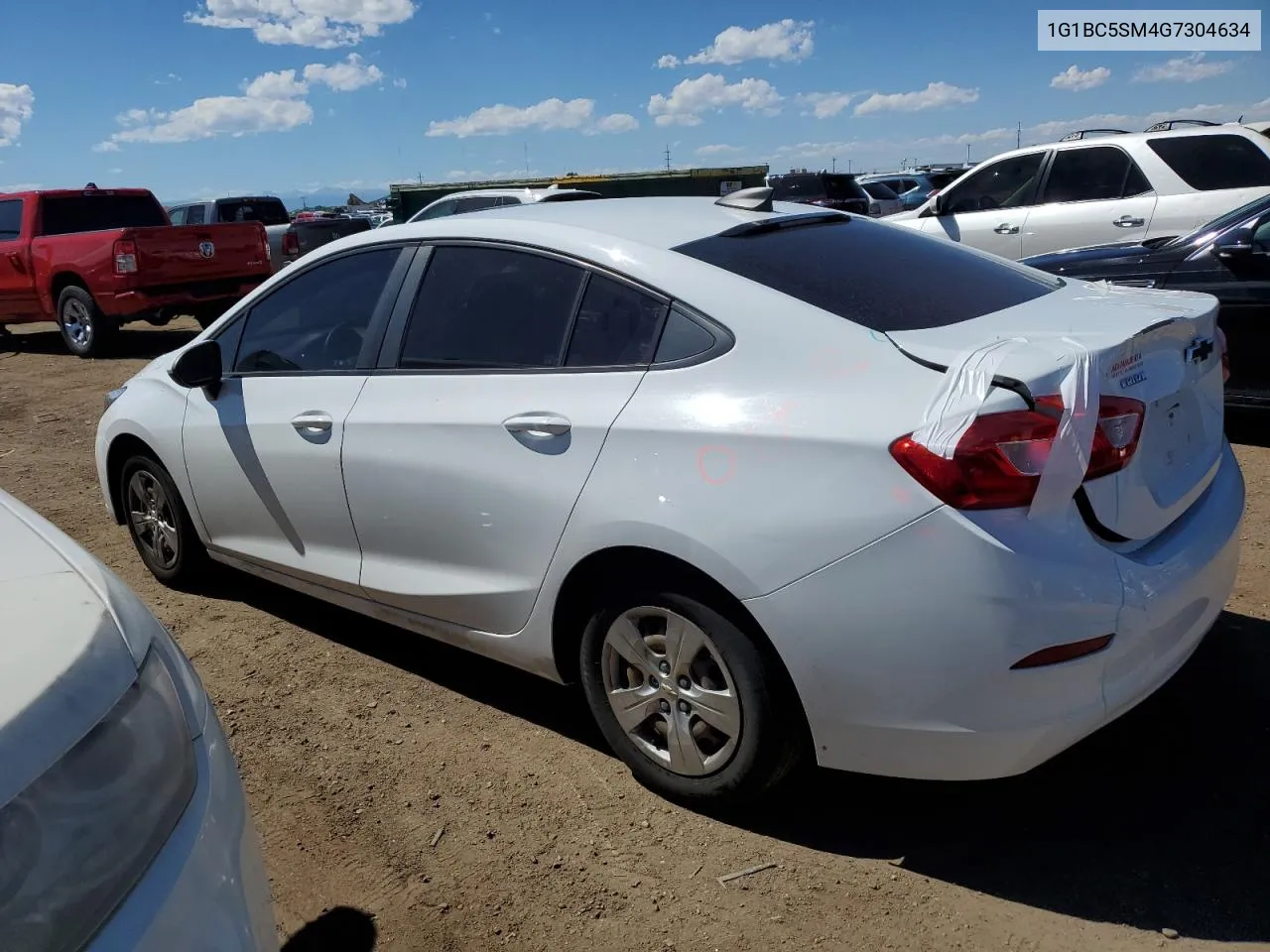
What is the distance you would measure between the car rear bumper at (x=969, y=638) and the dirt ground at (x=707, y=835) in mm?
361

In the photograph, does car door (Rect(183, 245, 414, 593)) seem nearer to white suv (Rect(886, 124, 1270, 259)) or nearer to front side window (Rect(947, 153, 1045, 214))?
white suv (Rect(886, 124, 1270, 259))

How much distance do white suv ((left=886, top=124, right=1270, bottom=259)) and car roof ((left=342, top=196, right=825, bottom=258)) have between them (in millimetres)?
6182

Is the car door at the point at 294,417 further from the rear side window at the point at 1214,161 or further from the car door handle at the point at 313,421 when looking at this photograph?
the rear side window at the point at 1214,161

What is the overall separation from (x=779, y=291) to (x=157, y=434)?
109 inches

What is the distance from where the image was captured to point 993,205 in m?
9.63

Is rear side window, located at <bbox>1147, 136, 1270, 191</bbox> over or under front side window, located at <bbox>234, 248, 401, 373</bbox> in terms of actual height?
over

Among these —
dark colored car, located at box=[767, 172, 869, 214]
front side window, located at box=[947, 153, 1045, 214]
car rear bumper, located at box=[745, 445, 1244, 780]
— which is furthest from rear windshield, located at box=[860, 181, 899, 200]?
car rear bumper, located at box=[745, 445, 1244, 780]

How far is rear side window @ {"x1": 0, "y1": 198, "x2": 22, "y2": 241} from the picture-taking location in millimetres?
12398

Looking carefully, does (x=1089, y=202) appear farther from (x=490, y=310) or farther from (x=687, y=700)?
(x=687, y=700)

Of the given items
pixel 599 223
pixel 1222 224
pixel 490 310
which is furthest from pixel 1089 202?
pixel 490 310

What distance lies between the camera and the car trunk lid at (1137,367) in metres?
2.33

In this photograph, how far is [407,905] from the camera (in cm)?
258

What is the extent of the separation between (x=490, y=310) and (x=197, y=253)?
9732mm

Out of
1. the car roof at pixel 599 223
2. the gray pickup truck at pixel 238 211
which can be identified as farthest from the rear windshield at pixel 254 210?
the car roof at pixel 599 223
